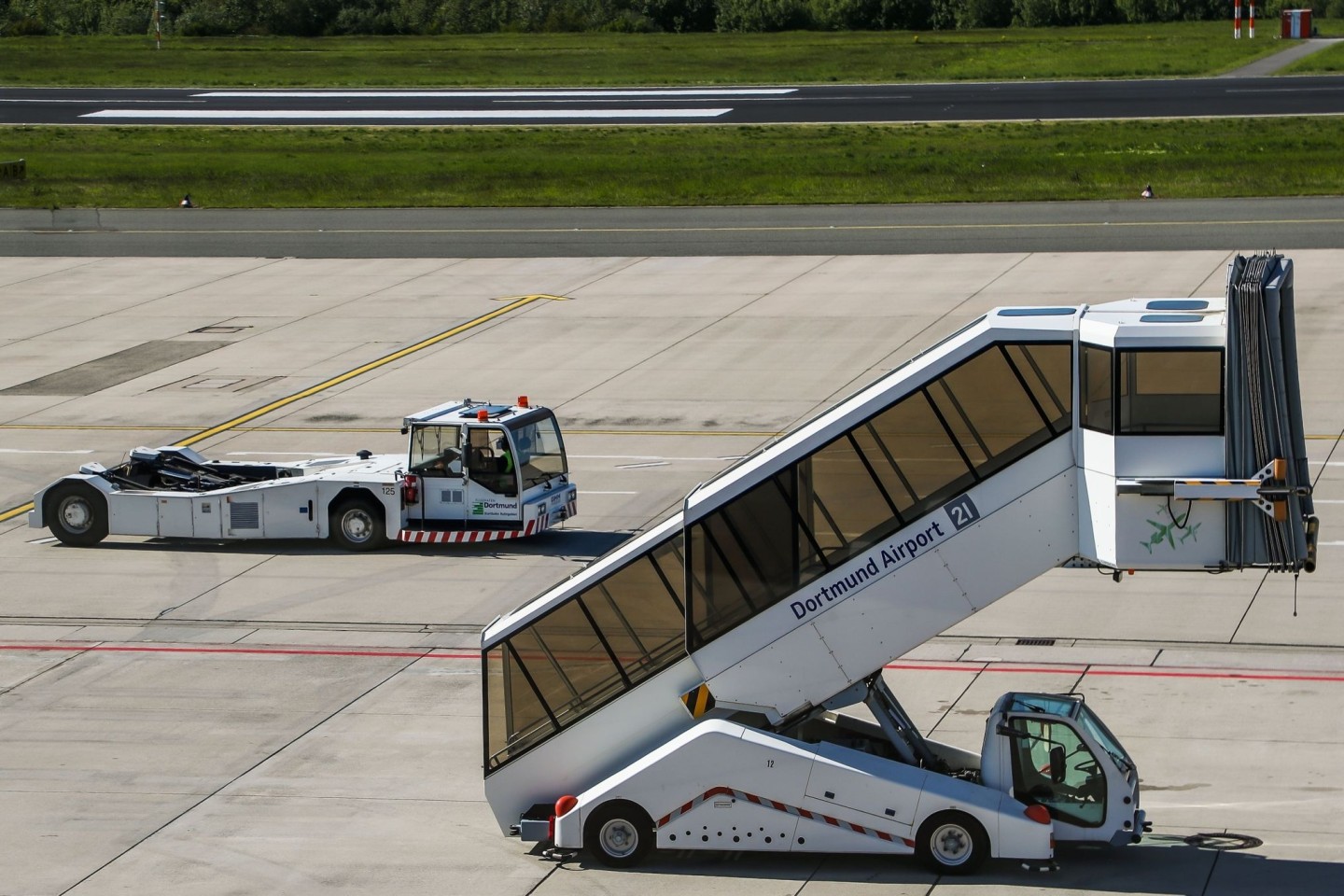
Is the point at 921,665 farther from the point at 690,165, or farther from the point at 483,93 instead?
the point at 483,93

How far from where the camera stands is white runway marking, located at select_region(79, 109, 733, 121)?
290 ft

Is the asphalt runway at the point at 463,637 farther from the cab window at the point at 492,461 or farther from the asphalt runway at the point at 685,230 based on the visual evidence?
the asphalt runway at the point at 685,230

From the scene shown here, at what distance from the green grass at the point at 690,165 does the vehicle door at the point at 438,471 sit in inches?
1476

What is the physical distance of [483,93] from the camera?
330 feet

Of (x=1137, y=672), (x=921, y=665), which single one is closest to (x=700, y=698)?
(x=921, y=665)

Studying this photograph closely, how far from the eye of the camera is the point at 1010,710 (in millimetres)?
17531

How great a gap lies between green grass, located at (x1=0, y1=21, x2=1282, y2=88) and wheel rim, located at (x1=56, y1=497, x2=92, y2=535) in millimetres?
75634

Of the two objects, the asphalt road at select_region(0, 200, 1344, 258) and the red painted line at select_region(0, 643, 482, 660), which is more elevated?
the asphalt road at select_region(0, 200, 1344, 258)

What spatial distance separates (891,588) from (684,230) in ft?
153

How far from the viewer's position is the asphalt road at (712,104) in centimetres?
8306

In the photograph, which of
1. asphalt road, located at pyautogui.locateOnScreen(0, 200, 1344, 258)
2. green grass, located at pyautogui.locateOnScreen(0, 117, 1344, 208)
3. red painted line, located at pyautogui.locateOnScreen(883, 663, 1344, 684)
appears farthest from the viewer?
green grass, located at pyautogui.locateOnScreen(0, 117, 1344, 208)

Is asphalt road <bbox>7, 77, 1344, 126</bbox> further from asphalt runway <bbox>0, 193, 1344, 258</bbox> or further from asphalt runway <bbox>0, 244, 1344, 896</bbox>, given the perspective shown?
asphalt runway <bbox>0, 244, 1344, 896</bbox>

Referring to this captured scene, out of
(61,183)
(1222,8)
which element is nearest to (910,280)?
(61,183)

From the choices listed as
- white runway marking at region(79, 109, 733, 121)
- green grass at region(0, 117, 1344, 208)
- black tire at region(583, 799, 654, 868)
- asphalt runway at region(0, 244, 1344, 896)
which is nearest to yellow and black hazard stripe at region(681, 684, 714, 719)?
black tire at region(583, 799, 654, 868)
